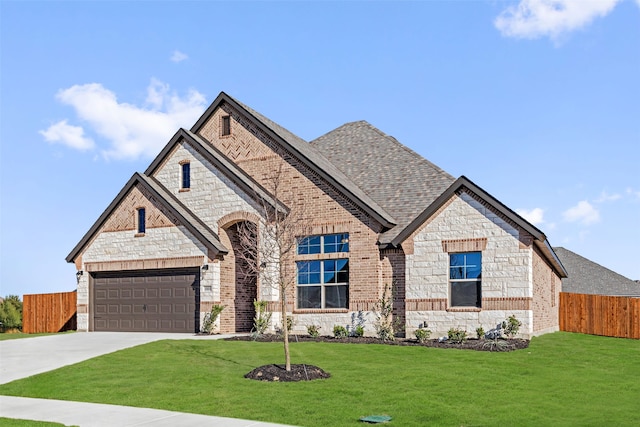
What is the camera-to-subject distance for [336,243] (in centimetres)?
2666

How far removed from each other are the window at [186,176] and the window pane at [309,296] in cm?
724

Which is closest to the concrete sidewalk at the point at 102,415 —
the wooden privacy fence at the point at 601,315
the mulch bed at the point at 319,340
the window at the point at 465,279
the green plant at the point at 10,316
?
the mulch bed at the point at 319,340

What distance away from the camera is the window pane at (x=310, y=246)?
88.6 feet

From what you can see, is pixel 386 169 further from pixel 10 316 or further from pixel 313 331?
pixel 10 316

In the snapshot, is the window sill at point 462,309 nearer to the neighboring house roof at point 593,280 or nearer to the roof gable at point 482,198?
the roof gable at point 482,198

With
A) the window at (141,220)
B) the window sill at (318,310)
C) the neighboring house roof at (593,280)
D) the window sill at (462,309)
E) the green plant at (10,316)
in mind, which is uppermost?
the window at (141,220)

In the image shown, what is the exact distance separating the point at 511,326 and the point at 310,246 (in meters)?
8.41

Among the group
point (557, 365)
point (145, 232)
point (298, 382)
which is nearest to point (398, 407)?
point (298, 382)

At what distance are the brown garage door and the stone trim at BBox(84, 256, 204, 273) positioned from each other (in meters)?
0.30

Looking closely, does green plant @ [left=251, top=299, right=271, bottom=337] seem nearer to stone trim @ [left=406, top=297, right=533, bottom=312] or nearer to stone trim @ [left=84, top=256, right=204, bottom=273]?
stone trim @ [left=84, top=256, right=204, bottom=273]

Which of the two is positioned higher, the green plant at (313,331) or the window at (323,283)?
the window at (323,283)

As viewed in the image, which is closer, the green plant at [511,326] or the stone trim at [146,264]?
the green plant at [511,326]

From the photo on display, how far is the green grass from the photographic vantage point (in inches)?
501

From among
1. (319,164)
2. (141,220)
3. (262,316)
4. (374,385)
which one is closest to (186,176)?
(141,220)
